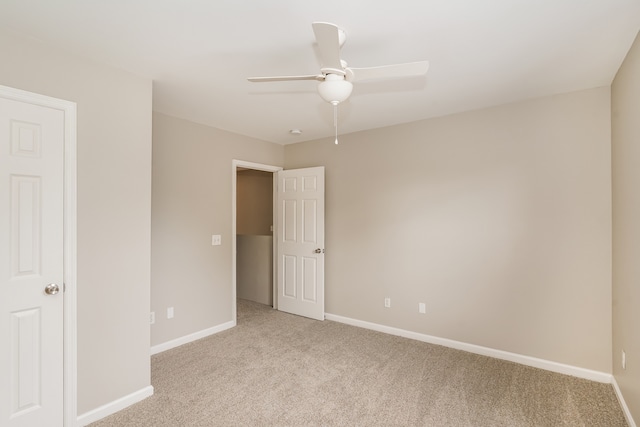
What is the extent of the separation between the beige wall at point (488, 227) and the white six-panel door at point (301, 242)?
21cm

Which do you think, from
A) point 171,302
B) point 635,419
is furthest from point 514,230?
point 171,302

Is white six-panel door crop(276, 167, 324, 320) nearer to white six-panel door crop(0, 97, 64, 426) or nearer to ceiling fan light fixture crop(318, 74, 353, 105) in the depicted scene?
ceiling fan light fixture crop(318, 74, 353, 105)

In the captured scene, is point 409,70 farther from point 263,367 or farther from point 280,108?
point 263,367

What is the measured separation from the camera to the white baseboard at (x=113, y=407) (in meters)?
2.12

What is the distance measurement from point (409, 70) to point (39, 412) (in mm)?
3021

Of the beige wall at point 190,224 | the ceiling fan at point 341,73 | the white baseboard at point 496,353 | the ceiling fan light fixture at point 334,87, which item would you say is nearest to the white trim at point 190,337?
the beige wall at point 190,224

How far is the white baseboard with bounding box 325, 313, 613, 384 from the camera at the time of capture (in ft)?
8.76

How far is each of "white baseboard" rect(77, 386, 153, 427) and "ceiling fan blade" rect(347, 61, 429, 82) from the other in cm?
273

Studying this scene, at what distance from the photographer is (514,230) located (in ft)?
9.84

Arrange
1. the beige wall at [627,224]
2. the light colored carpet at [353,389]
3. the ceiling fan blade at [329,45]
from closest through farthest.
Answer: the ceiling fan blade at [329,45] < the beige wall at [627,224] < the light colored carpet at [353,389]

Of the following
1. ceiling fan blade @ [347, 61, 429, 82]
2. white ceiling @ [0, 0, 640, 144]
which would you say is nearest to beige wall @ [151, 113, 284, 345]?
white ceiling @ [0, 0, 640, 144]

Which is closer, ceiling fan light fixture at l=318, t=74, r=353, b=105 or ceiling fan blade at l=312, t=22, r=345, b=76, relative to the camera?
ceiling fan blade at l=312, t=22, r=345, b=76

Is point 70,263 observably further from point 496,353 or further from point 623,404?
point 623,404

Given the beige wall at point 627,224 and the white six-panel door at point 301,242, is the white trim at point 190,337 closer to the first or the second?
the white six-panel door at point 301,242
